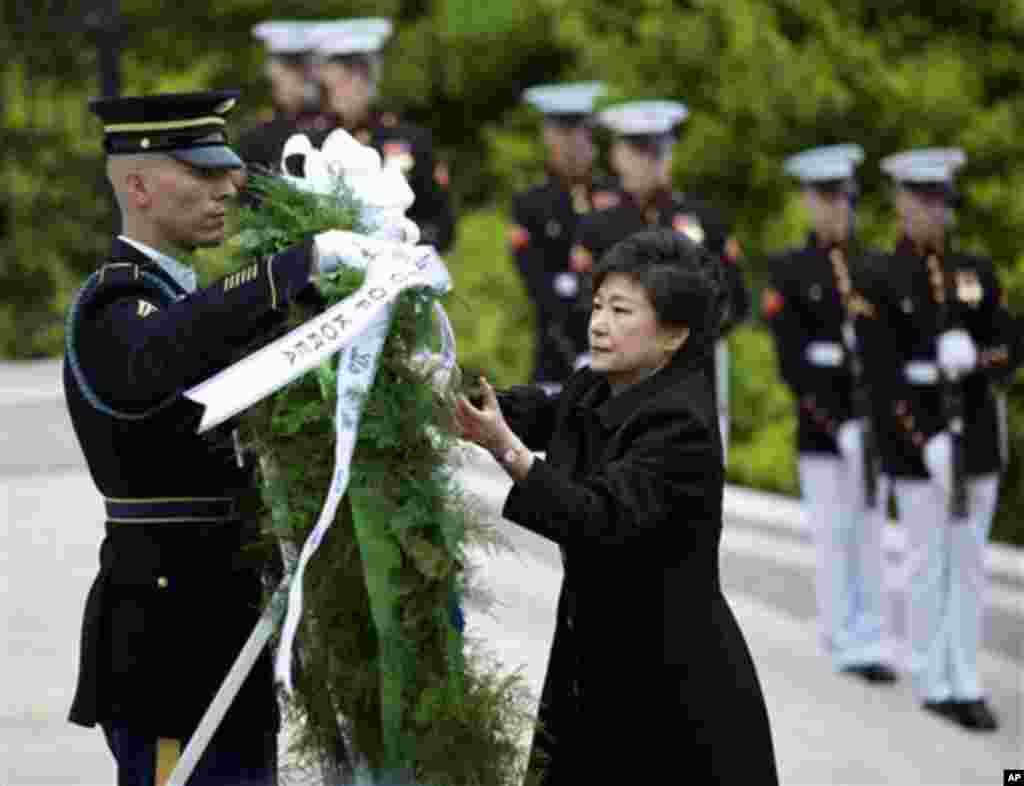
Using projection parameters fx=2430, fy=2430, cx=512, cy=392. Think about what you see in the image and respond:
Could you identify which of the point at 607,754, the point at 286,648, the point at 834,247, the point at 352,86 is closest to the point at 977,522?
the point at 834,247

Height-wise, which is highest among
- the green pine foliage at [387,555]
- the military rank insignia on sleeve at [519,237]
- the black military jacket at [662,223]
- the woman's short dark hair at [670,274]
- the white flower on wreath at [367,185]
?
the white flower on wreath at [367,185]

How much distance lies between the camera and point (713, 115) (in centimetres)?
1620

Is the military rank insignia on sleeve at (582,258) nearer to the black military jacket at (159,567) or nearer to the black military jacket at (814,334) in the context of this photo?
the black military jacket at (814,334)

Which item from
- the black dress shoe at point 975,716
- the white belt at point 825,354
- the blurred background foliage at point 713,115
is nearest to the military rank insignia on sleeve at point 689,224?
the white belt at point 825,354

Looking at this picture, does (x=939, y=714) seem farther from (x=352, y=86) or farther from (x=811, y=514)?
(x=352, y=86)

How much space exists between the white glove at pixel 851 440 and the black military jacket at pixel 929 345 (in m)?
0.41

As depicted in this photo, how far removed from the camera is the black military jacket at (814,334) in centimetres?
1003

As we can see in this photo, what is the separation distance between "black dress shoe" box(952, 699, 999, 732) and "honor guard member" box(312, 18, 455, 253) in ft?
8.86

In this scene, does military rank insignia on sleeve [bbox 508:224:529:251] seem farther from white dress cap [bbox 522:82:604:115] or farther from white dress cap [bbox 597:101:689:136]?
white dress cap [bbox 597:101:689:136]

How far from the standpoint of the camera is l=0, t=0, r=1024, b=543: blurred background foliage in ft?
45.5

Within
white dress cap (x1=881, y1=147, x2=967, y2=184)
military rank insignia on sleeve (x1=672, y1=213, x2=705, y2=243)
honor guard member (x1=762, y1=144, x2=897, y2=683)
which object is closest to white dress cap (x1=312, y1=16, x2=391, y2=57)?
military rank insignia on sleeve (x1=672, y1=213, x2=705, y2=243)

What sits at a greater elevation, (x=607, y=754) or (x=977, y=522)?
(x=607, y=754)

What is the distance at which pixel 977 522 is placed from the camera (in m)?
9.44

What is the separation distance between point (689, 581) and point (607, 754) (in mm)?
365
